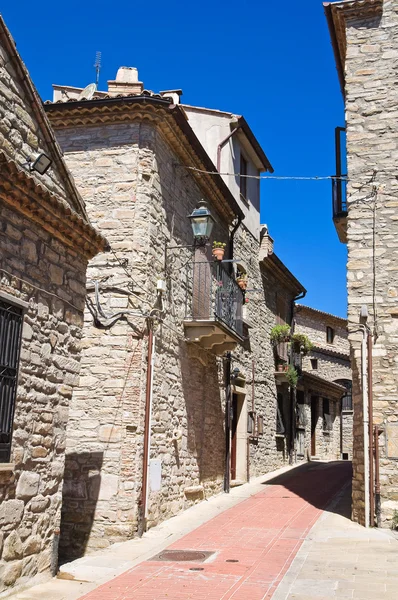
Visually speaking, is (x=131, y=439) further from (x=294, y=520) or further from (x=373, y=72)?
(x=373, y=72)

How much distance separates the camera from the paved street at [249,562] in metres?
6.34

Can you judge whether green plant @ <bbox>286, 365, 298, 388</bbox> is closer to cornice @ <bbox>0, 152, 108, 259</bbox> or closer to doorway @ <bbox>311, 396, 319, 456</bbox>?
doorway @ <bbox>311, 396, 319, 456</bbox>

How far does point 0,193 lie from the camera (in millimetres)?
5902

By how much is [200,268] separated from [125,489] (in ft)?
16.7

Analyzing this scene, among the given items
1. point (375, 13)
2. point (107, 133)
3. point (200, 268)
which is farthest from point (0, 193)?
point (375, 13)

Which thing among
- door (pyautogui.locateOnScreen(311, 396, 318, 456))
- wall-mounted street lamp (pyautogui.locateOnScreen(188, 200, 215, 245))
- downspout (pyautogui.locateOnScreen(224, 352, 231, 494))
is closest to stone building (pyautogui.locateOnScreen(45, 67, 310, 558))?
wall-mounted street lamp (pyautogui.locateOnScreen(188, 200, 215, 245))

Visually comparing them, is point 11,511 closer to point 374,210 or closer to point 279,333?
point 374,210

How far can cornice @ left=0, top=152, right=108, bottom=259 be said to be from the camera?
5.94 meters

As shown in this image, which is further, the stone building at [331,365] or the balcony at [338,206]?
the stone building at [331,365]

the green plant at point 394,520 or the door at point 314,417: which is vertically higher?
the door at point 314,417

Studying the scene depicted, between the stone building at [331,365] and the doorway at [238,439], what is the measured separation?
1139 cm

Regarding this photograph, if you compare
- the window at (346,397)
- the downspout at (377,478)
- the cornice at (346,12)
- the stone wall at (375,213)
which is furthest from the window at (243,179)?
the window at (346,397)

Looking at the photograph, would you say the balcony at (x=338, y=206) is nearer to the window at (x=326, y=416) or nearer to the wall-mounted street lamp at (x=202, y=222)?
the wall-mounted street lamp at (x=202, y=222)

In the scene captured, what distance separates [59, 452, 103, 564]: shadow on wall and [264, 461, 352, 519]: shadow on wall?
4.46m
